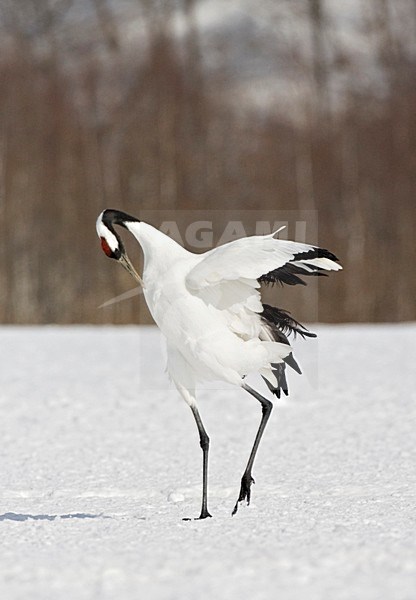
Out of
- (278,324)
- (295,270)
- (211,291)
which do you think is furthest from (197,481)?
(295,270)

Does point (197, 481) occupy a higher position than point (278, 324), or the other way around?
point (278, 324)

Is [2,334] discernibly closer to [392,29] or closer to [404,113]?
[404,113]

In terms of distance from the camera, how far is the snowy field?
4035 millimetres

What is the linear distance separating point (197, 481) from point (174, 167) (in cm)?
1647

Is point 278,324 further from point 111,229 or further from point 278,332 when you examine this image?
point 111,229

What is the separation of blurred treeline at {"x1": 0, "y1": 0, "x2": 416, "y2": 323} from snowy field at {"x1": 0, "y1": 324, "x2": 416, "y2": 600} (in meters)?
8.73

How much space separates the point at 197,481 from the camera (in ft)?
22.3

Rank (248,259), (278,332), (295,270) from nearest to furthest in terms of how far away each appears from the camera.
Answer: (248,259) → (295,270) → (278,332)

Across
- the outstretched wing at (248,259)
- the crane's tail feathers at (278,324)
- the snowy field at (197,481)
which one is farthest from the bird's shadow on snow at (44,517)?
the outstretched wing at (248,259)

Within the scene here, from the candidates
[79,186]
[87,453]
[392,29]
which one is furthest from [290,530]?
[392,29]

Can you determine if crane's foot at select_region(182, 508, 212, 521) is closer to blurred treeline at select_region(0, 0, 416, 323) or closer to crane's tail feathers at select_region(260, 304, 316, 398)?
crane's tail feathers at select_region(260, 304, 316, 398)

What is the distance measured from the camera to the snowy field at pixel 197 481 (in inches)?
159

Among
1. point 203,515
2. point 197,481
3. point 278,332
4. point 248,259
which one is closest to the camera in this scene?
point 248,259

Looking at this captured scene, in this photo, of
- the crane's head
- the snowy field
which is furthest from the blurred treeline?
the crane's head
